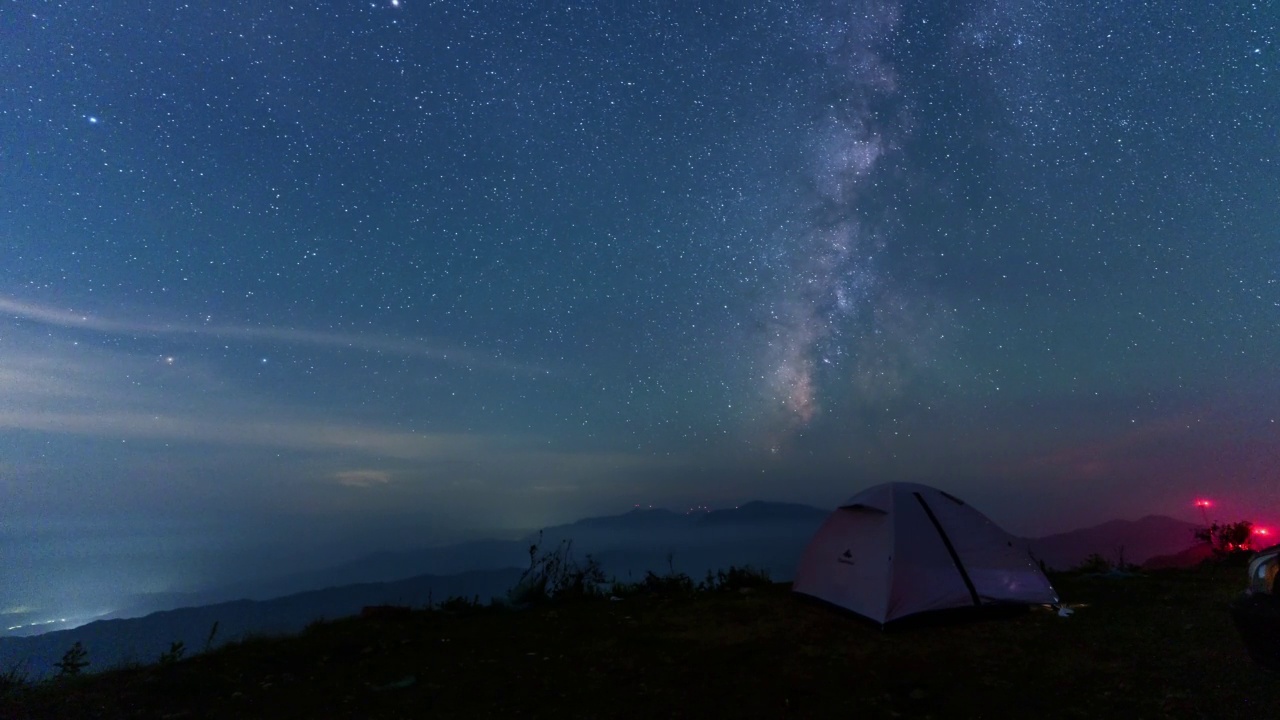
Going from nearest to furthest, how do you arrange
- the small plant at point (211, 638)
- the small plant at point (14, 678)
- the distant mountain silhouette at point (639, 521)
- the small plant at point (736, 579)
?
the small plant at point (14, 678) → the small plant at point (211, 638) → the small plant at point (736, 579) → the distant mountain silhouette at point (639, 521)

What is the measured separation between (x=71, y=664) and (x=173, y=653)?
0.95 metres

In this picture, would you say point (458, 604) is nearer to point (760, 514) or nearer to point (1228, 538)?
point (1228, 538)

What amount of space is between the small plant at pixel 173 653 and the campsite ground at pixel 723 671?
240mm

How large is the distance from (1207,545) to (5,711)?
22081 mm

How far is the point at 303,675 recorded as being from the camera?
721 cm

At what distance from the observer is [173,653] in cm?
768

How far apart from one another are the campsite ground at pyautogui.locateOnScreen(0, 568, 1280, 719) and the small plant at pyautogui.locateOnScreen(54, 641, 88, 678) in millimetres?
226

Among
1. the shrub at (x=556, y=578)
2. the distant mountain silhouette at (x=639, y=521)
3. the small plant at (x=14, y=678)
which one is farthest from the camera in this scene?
the distant mountain silhouette at (x=639, y=521)

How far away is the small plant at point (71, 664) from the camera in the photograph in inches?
278

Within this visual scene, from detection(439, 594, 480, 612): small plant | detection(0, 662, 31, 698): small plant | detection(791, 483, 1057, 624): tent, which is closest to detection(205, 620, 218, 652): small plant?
detection(0, 662, 31, 698): small plant

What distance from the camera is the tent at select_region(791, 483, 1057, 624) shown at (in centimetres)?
873

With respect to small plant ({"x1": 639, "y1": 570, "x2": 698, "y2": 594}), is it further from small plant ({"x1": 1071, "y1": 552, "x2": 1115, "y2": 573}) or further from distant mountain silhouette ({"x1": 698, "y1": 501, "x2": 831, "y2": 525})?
distant mountain silhouette ({"x1": 698, "y1": 501, "x2": 831, "y2": 525})

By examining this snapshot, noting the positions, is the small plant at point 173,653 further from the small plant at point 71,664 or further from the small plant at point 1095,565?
the small plant at point 1095,565

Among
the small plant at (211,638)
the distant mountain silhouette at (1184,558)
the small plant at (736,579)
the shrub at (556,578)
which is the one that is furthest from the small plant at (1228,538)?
the small plant at (211,638)
